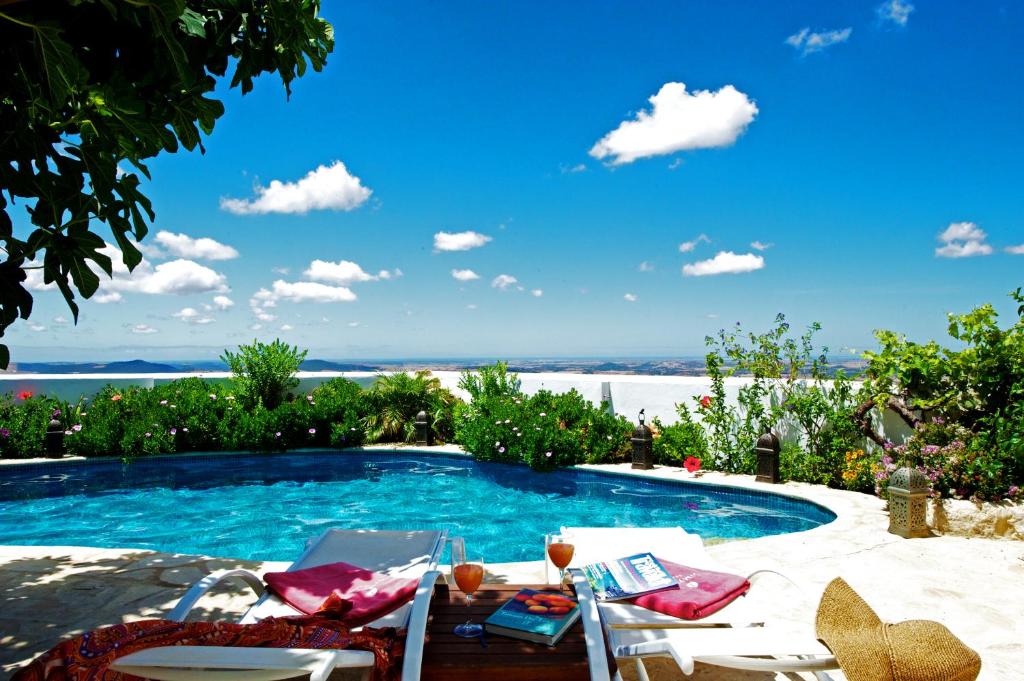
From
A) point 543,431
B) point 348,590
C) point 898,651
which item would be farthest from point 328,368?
point 898,651

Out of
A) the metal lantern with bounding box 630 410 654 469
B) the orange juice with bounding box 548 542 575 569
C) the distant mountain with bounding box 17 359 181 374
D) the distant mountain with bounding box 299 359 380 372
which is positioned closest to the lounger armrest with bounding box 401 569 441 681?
the orange juice with bounding box 548 542 575 569

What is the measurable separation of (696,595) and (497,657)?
127 cm

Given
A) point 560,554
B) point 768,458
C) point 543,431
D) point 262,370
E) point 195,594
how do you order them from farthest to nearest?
point 262,370, point 543,431, point 768,458, point 560,554, point 195,594

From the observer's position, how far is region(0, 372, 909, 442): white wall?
9453 millimetres

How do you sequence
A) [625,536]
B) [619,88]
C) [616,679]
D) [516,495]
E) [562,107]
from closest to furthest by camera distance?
[616,679] → [625,536] → [516,495] → [619,88] → [562,107]

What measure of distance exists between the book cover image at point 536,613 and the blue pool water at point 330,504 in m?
3.55

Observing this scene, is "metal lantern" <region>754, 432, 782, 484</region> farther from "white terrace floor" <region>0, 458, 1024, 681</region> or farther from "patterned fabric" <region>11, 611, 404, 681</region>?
"patterned fabric" <region>11, 611, 404, 681</region>

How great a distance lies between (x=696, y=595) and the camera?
122 inches

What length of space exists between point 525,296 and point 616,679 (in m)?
41.0

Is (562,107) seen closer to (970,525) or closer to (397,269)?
(970,525)

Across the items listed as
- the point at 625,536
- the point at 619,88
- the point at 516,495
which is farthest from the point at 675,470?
the point at 619,88

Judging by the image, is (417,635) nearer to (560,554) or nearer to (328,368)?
(560,554)

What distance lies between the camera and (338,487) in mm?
9281

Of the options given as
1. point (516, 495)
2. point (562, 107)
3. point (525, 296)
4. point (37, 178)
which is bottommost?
point (516, 495)
